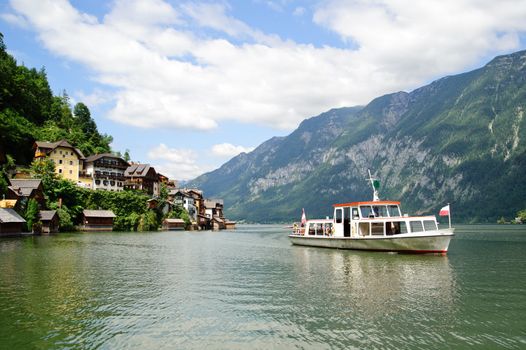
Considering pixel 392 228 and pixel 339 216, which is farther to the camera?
pixel 339 216

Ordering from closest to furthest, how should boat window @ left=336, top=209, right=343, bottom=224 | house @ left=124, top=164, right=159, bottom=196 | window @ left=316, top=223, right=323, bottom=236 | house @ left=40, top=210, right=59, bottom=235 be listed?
boat window @ left=336, top=209, right=343, bottom=224 < window @ left=316, top=223, right=323, bottom=236 < house @ left=40, top=210, right=59, bottom=235 < house @ left=124, top=164, right=159, bottom=196

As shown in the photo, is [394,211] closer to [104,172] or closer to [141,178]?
[104,172]

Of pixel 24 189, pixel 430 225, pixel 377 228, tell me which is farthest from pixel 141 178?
pixel 430 225

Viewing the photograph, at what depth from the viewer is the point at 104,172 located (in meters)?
125

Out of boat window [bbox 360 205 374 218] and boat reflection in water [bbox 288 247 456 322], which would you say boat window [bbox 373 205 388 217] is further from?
boat reflection in water [bbox 288 247 456 322]

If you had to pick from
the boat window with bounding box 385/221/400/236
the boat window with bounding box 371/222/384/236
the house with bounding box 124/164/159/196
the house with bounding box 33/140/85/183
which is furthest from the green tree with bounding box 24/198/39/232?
the boat window with bounding box 385/221/400/236

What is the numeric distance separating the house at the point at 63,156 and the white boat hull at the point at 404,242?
88.3 metres

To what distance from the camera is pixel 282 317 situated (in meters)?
20.0

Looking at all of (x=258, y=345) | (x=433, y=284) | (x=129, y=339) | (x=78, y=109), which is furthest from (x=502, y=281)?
(x=78, y=109)

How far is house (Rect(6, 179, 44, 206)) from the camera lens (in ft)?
260

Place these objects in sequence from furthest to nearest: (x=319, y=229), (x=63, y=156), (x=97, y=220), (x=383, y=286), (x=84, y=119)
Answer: (x=84, y=119) → (x=63, y=156) → (x=97, y=220) → (x=319, y=229) → (x=383, y=286)

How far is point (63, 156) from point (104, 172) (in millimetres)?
13768

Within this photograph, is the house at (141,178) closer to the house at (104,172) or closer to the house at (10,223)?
the house at (104,172)

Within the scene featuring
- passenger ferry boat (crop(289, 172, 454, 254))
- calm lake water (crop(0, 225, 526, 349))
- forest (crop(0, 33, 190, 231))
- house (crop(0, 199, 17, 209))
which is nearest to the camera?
calm lake water (crop(0, 225, 526, 349))
